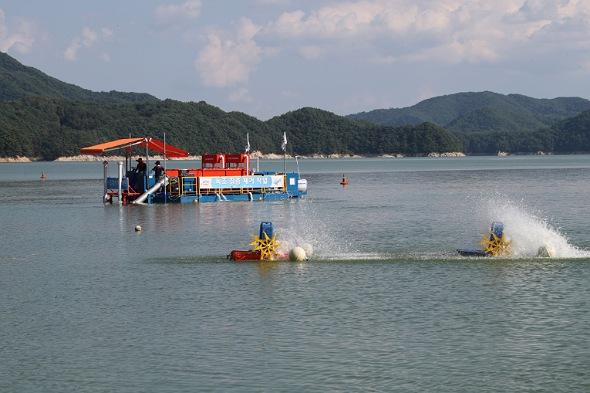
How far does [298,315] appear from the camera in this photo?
21.2m

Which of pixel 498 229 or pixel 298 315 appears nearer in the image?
pixel 298 315

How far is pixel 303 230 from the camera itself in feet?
146

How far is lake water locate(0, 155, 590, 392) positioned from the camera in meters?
16.2

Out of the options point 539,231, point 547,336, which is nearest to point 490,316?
point 547,336

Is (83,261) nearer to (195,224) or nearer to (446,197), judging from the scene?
(195,224)

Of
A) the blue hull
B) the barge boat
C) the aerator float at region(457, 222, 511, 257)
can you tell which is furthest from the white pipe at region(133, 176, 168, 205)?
the aerator float at region(457, 222, 511, 257)

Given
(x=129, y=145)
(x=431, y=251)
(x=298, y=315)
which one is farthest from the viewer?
(x=129, y=145)

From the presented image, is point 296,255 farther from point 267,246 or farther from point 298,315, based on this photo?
point 298,315

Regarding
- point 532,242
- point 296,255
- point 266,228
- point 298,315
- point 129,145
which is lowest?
point 298,315

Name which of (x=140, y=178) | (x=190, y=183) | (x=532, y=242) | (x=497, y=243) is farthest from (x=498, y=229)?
(x=140, y=178)

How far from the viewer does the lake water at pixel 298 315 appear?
1616 centimetres

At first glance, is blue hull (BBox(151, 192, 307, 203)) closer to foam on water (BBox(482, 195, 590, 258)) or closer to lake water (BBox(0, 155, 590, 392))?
lake water (BBox(0, 155, 590, 392))

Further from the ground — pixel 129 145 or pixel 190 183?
pixel 129 145

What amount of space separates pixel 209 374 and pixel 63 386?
2478 mm
